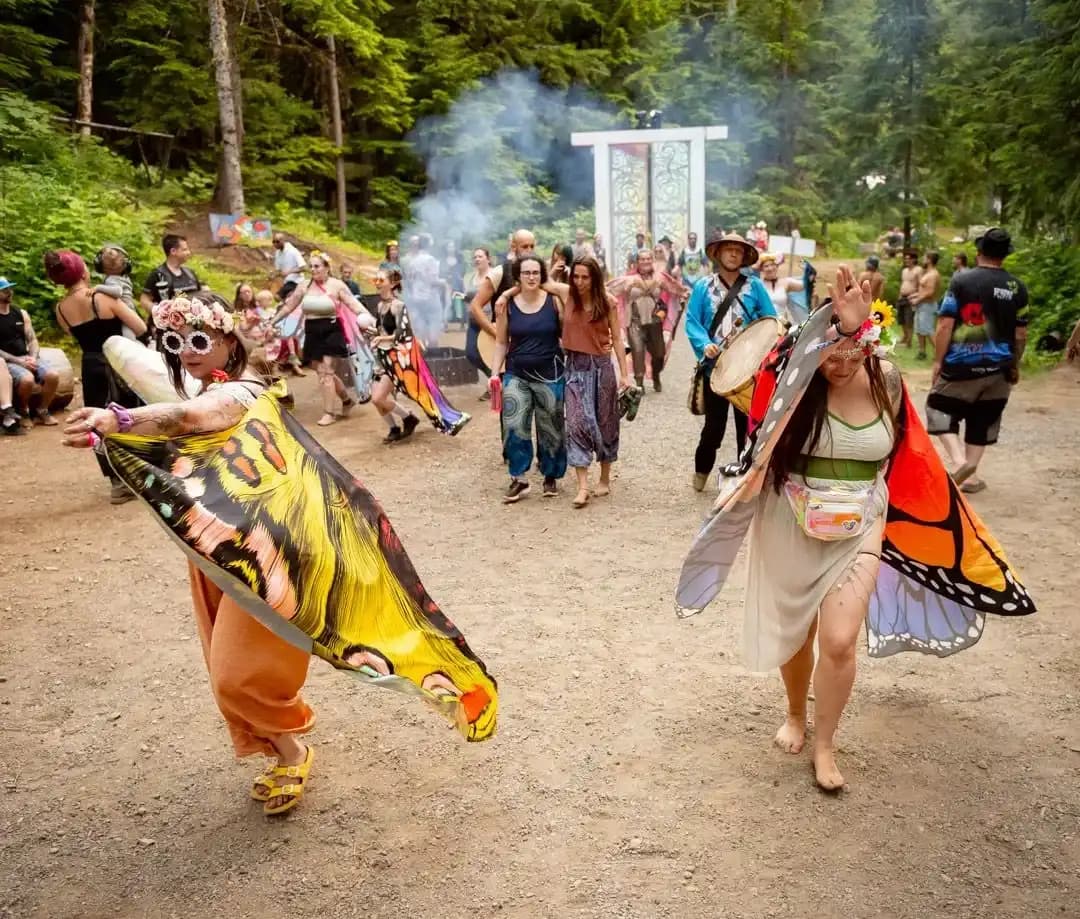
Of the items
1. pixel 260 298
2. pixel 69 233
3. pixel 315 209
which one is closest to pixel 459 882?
pixel 260 298

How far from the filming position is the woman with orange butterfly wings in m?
3.23

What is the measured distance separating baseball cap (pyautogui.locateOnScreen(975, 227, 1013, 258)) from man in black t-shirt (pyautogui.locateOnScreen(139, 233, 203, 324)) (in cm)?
Result: 637

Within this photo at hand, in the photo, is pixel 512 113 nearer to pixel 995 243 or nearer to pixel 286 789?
pixel 995 243

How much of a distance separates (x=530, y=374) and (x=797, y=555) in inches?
150

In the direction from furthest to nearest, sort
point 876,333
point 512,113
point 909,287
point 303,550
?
point 512,113, point 909,287, point 876,333, point 303,550

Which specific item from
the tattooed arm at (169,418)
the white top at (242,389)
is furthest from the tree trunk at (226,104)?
Answer: the tattooed arm at (169,418)

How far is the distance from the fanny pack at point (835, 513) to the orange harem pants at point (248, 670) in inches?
70.2

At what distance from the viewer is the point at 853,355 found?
318 centimetres

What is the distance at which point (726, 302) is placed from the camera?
6.45 metres

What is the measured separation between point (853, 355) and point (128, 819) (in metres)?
3.09

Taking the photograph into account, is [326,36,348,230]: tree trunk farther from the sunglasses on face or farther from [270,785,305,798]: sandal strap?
[270,785,305,798]: sandal strap

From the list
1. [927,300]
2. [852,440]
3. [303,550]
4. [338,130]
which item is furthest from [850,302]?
[338,130]

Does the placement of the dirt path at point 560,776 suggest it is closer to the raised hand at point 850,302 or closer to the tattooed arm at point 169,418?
the tattooed arm at point 169,418

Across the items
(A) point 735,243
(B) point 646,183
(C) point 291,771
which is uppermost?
(B) point 646,183
